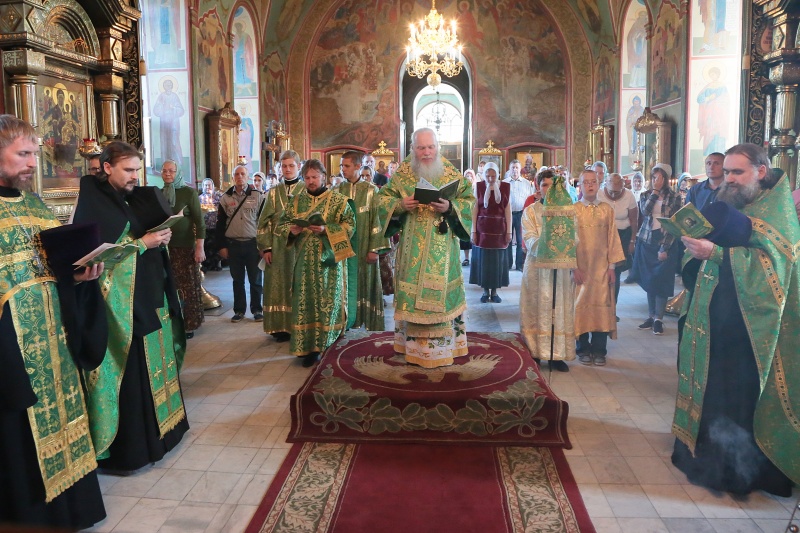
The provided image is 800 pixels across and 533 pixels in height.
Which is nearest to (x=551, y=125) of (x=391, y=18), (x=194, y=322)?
(x=391, y=18)

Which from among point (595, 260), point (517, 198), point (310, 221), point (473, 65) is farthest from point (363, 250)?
point (473, 65)

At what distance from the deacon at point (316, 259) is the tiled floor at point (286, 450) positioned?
328 millimetres

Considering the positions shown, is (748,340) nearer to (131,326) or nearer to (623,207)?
(131,326)

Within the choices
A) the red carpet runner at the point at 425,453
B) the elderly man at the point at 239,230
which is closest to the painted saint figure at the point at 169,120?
the elderly man at the point at 239,230

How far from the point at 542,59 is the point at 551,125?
2024 millimetres

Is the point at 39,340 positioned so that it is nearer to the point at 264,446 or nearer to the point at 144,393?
the point at 144,393

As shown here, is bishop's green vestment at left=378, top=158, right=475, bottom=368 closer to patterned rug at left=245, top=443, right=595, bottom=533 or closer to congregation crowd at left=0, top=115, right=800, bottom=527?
congregation crowd at left=0, top=115, right=800, bottom=527

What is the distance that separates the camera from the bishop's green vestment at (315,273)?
5602 millimetres

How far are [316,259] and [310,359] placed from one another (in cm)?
90

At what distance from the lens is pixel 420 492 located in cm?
345

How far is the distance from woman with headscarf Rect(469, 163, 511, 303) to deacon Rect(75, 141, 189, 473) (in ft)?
18.0

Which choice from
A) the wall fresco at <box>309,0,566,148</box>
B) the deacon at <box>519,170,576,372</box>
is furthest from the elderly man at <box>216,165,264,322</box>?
the wall fresco at <box>309,0,566,148</box>

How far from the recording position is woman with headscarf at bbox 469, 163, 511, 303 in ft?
28.7

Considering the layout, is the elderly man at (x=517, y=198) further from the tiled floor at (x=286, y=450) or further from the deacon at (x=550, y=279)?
the deacon at (x=550, y=279)
